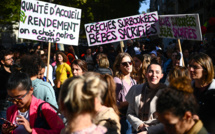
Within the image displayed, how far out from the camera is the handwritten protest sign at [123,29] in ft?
28.8

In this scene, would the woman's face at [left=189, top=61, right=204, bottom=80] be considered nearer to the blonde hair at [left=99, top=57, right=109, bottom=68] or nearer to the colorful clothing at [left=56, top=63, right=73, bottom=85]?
the blonde hair at [left=99, top=57, right=109, bottom=68]

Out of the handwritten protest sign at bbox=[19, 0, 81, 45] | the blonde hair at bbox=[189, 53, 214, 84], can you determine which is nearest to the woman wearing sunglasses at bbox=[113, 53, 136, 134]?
the blonde hair at bbox=[189, 53, 214, 84]

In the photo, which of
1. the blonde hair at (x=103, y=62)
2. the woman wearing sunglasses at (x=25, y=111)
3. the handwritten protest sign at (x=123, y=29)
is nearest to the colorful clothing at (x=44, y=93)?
the woman wearing sunglasses at (x=25, y=111)

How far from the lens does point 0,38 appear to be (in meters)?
40.8

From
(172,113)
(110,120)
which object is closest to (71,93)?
(172,113)

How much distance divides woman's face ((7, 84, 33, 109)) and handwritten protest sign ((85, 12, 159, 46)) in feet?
19.5

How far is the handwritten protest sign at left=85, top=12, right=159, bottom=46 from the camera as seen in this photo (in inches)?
346

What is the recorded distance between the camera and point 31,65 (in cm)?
425

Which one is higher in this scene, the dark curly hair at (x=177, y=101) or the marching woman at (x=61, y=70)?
the marching woman at (x=61, y=70)

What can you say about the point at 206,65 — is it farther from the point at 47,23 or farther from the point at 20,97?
the point at 47,23

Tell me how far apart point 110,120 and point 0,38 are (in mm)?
40787

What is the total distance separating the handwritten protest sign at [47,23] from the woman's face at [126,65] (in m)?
2.75

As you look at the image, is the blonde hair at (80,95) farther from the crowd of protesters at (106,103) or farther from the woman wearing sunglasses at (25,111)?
the woman wearing sunglasses at (25,111)

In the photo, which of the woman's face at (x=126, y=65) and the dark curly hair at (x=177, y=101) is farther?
the woman's face at (x=126, y=65)
